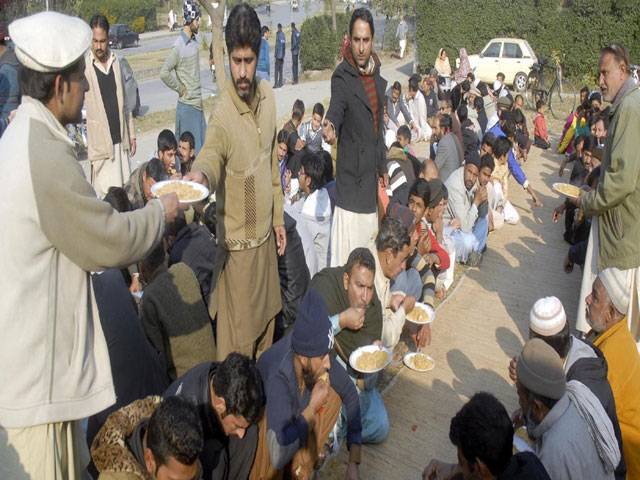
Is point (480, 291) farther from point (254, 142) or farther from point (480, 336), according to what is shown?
point (254, 142)

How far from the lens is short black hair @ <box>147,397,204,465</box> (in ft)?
7.62

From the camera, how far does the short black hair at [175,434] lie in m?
2.32

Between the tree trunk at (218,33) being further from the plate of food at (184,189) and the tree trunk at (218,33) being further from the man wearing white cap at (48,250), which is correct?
the man wearing white cap at (48,250)

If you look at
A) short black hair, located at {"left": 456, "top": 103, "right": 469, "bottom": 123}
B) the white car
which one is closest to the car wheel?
the white car

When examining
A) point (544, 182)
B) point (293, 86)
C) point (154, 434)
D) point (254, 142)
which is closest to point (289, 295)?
point (254, 142)

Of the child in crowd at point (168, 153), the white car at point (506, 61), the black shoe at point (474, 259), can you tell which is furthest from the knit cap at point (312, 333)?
the white car at point (506, 61)

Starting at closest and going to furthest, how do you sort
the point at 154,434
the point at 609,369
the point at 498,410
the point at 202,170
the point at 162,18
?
the point at 154,434, the point at 498,410, the point at 202,170, the point at 609,369, the point at 162,18

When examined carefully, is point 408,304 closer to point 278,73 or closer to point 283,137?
point 283,137

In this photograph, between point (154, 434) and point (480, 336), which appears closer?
point (154, 434)

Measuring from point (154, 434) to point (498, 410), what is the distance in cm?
131

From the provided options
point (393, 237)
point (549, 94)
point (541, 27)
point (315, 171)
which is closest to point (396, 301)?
point (393, 237)

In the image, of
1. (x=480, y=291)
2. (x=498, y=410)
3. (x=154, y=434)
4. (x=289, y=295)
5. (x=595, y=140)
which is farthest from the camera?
(x=595, y=140)

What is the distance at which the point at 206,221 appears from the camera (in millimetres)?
4992

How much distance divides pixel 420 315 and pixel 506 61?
16442 mm
